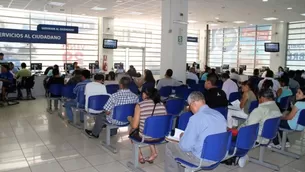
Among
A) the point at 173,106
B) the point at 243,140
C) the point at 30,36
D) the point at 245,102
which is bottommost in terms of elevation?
the point at 243,140

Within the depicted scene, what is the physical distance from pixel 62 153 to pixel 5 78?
6.03 metres

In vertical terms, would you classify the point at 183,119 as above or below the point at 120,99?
below

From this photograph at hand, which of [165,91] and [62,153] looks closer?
[62,153]

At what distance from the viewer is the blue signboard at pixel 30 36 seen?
963 centimetres

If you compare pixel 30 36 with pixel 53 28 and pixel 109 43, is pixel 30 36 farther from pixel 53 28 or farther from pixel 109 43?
pixel 109 43

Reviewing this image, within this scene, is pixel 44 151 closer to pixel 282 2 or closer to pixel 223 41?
pixel 282 2

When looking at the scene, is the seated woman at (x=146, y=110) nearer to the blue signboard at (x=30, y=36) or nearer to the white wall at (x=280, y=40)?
the blue signboard at (x=30, y=36)

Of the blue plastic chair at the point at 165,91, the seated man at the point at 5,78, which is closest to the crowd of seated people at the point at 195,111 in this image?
the blue plastic chair at the point at 165,91

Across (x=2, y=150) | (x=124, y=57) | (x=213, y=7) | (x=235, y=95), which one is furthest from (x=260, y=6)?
(x=2, y=150)

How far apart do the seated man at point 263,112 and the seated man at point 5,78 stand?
7863 millimetres

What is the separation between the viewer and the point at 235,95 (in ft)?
21.0

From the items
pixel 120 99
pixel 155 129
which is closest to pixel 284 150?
→ pixel 155 129

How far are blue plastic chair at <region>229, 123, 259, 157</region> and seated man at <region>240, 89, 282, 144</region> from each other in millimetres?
406

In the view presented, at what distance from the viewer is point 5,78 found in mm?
9102
